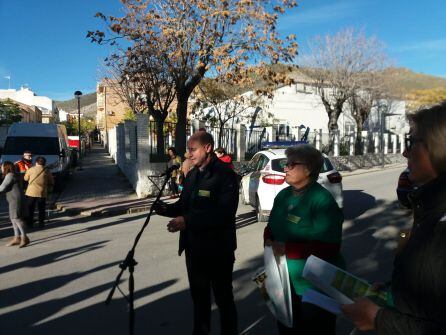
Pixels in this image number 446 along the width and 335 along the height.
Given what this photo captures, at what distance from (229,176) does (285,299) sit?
1.12m

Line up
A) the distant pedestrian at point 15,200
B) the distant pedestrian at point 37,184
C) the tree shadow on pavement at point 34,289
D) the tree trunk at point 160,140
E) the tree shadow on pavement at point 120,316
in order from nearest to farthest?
the tree shadow on pavement at point 120,316, the tree shadow on pavement at point 34,289, the distant pedestrian at point 15,200, the distant pedestrian at point 37,184, the tree trunk at point 160,140

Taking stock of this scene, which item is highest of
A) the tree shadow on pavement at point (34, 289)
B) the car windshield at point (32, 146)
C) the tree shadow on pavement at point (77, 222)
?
the car windshield at point (32, 146)

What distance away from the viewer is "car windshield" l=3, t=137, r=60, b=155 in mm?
17734

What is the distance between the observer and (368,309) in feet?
5.41

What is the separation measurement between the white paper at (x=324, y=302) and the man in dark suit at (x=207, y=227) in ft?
4.79

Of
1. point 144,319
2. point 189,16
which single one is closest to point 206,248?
point 144,319

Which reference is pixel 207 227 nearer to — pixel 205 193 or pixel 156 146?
pixel 205 193

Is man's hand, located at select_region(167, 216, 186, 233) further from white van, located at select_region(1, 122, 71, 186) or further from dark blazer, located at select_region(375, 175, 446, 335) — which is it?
white van, located at select_region(1, 122, 71, 186)

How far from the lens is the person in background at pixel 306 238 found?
2.79 metres

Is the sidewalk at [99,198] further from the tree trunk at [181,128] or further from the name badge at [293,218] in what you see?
the name badge at [293,218]

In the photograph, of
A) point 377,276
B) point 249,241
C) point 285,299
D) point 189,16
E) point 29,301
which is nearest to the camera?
point 285,299

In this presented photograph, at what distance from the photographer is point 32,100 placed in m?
100

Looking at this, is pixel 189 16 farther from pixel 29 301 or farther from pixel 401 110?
pixel 401 110

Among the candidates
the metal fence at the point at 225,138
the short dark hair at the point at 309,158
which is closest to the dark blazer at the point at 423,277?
the short dark hair at the point at 309,158
